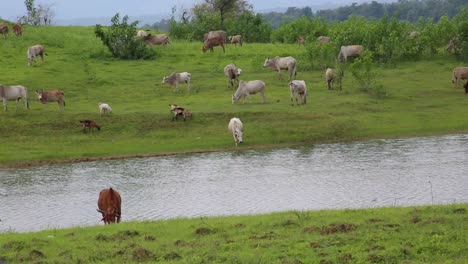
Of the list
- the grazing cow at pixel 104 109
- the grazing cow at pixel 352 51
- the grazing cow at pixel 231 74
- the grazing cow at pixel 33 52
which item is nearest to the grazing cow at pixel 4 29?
the grazing cow at pixel 33 52

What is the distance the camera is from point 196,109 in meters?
36.2

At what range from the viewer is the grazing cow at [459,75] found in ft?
136

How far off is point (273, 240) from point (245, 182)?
11.2 meters

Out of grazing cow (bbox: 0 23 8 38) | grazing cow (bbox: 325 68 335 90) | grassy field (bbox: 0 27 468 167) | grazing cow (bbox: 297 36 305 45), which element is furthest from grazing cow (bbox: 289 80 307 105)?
grazing cow (bbox: 0 23 8 38)

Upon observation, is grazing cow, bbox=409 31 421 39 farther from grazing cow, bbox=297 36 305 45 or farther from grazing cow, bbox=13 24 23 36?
grazing cow, bbox=13 24 23 36

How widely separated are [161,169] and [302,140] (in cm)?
712

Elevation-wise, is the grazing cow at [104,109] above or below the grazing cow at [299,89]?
below

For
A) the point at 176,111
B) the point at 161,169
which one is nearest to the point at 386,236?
the point at 161,169

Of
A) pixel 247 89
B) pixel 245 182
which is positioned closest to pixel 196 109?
pixel 247 89

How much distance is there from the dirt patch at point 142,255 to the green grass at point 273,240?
0.02 m

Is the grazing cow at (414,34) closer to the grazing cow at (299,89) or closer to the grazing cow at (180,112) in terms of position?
the grazing cow at (299,89)

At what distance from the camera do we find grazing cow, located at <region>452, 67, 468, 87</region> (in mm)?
41344

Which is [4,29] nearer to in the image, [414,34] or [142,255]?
[414,34]

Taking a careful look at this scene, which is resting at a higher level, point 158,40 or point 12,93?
point 158,40
